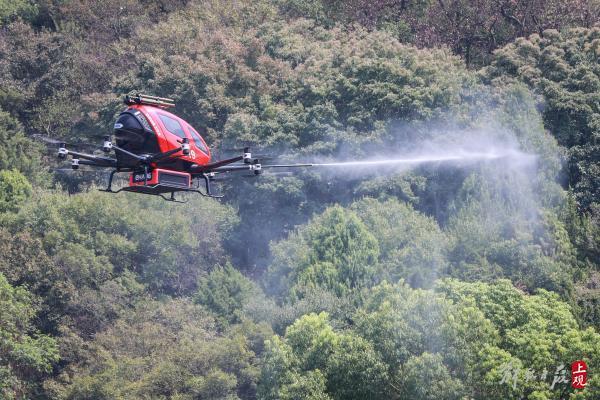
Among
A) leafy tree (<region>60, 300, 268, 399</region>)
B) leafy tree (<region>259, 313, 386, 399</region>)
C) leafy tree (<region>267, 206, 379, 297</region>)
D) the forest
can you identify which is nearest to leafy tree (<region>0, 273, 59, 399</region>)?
the forest

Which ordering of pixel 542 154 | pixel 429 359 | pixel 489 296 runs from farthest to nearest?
pixel 542 154 → pixel 489 296 → pixel 429 359

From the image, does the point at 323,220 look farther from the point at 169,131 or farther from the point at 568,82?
the point at 169,131

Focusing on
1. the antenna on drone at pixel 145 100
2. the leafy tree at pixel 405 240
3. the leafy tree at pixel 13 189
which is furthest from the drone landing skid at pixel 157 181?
the leafy tree at pixel 13 189

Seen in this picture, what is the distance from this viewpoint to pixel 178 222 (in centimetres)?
5069

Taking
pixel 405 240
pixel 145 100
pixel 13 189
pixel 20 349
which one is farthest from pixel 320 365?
pixel 13 189

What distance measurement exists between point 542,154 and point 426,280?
7795 millimetres

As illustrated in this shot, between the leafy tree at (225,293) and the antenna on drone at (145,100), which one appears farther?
the leafy tree at (225,293)

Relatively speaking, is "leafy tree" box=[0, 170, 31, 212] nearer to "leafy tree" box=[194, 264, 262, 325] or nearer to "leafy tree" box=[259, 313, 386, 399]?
"leafy tree" box=[194, 264, 262, 325]

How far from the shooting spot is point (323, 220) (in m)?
48.5

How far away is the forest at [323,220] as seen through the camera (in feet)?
130

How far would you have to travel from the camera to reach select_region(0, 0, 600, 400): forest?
130 ft

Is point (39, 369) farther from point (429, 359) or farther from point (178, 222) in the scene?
point (429, 359)

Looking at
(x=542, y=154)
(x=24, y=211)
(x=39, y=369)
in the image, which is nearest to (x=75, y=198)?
(x=24, y=211)

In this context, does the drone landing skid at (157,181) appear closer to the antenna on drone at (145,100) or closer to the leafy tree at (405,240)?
the antenna on drone at (145,100)
